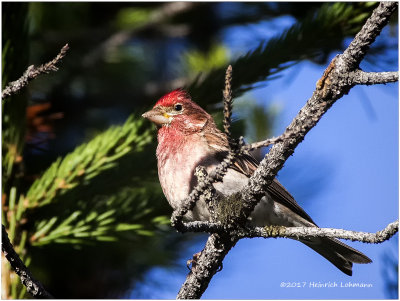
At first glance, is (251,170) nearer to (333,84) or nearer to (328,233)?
(328,233)

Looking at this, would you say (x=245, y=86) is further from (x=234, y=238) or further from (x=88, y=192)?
(x=88, y=192)

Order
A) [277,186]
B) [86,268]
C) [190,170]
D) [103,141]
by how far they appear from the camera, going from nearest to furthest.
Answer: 1. [103,141]
2. [190,170]
3. [277,186]
4. [86,268]

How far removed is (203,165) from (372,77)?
1719mm

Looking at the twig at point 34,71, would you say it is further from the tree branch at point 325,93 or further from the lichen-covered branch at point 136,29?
the lichen-covered branch at point 136,29

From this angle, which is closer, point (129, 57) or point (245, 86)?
point (245, 86)

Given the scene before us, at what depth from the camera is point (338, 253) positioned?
4.31m

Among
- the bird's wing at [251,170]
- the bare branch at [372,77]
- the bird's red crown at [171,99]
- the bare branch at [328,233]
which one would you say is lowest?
the bare branch at [328,233]

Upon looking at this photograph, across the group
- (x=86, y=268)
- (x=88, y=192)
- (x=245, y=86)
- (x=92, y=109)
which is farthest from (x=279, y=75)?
(x=92, y=109)

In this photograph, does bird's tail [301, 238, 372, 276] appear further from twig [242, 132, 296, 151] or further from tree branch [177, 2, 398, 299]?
twig [242, 132, 296, 151]

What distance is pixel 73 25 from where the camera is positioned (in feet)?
19.7

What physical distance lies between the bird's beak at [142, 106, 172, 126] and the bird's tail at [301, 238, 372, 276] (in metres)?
1.41

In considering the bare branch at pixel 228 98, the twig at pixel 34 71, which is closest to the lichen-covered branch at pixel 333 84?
the bare branch at pixel 228 98

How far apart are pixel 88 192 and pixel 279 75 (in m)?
1.33

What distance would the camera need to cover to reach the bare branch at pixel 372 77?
2.06 metres
